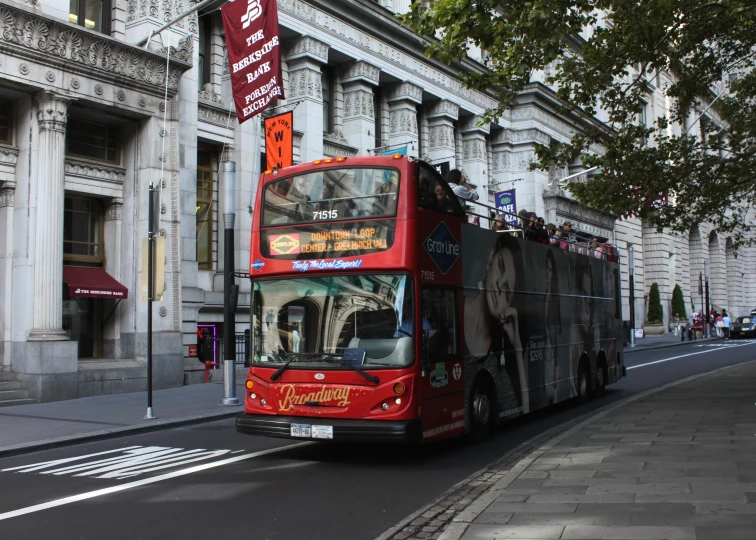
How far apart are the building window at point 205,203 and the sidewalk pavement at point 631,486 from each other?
48.7 ft

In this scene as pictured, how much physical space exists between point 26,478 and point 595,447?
6.91 metres

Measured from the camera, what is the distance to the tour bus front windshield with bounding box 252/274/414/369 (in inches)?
367

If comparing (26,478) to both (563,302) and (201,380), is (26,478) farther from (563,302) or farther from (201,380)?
(201,380)

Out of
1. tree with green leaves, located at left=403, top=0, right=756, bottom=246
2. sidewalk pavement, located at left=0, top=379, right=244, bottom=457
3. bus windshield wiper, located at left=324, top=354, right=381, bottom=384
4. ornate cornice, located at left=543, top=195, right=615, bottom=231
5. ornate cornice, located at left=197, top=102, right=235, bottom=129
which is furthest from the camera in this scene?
ornate cornice, located at left=543, top=195, right=615, bottom=231

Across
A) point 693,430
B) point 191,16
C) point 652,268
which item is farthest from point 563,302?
point 652,268

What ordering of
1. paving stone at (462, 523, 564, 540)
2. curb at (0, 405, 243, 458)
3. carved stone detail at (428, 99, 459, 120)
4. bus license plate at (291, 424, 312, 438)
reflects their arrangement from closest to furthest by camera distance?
paving stone at (462, 523, 564, 540) < bus license plate at (291, 424, 312, 438) < curb at (0, 405, 243, 458) < carved stone detail at (428, 99, 459, 120)

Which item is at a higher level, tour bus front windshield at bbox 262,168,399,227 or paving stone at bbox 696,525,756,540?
tour bus front windshield at bbox 262,168,399,227

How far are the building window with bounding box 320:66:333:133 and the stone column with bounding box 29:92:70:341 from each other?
41.2 ft

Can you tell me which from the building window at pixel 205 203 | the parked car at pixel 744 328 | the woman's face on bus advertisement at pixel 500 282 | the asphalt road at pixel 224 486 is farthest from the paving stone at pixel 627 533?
the parked car at pixel 744 328

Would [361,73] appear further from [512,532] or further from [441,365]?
[512,532]

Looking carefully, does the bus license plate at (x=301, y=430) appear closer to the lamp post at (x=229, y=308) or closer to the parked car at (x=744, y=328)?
the lamp post at (x=229, y=308)

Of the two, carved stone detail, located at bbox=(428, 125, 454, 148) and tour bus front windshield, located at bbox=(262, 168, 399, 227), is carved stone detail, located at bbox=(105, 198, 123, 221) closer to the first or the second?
tour bus front windshield, located at bbox=(262, 168, 399, 227)

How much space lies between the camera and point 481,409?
1116cm

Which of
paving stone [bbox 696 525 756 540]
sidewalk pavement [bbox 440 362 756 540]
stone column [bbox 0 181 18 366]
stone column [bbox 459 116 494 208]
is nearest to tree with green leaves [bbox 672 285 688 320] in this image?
stone column [bbox 459 116 494 208]
